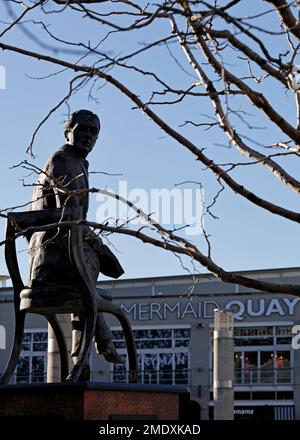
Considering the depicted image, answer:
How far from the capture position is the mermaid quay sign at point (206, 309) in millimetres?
43312

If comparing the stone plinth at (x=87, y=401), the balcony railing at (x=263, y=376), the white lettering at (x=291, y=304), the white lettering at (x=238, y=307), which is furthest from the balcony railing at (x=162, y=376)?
the stone plinth at (x=87, y=401)

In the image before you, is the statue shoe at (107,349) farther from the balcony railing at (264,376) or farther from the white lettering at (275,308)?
the white lettering at (275,308)

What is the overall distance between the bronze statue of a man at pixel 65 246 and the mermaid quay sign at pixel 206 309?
1271 inches

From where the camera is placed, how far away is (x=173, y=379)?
44688mm

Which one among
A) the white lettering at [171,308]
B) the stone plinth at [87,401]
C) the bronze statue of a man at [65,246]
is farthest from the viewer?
the white lettering at [171,308]

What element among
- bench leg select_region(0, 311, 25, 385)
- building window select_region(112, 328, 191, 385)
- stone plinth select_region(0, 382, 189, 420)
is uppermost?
building window select_region(112, 328, 191, 385)

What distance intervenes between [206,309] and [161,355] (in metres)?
3.13

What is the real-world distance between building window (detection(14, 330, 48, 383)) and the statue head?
37755 mm

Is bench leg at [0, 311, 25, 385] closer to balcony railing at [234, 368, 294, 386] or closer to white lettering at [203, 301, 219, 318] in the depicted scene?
balcony railing at [234, 368, 294, 386]

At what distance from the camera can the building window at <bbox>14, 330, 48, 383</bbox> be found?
47.2 metres

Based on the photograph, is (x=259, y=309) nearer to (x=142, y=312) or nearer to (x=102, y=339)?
(x=142, y=312)

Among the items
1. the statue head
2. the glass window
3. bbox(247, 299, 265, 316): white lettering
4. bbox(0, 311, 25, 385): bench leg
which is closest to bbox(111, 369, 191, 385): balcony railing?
bbox(247, 299, 265, 316): white lettering

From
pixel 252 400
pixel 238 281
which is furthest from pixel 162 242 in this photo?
pixel 252 400
